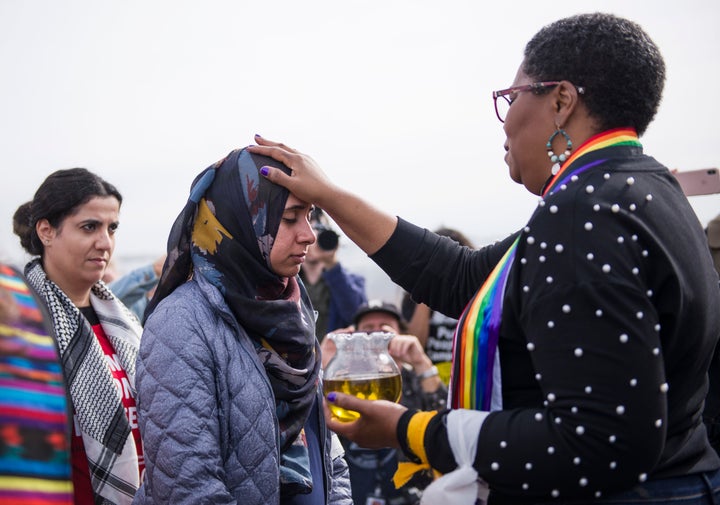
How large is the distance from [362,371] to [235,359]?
452 mm

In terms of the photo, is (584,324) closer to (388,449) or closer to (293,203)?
(293,203)

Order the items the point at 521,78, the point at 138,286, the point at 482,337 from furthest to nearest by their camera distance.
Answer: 1. the point at 138,286
2. the point at 521,78
3. the point at 482,337

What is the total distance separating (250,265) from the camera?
2.47m

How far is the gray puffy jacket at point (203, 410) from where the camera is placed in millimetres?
2084

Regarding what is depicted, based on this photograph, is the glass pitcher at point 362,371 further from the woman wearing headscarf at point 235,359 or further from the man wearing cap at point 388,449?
the man wearing cap at point 388,449

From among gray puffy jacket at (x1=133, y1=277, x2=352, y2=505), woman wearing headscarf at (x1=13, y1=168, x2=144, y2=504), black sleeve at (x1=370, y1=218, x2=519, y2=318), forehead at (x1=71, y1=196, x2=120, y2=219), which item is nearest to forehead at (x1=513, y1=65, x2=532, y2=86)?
black sleeve at (x1=370, y1=218, x2=519, y2=318)

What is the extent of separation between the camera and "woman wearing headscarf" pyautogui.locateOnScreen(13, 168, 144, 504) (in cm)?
288

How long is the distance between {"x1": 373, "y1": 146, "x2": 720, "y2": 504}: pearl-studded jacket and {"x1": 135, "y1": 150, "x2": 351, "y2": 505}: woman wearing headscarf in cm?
75

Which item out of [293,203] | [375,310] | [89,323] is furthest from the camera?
[375,310]

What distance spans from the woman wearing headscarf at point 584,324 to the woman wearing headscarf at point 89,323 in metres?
1.45

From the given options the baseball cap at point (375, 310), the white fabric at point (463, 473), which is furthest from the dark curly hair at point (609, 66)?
the baseball cap at point (375, 310)

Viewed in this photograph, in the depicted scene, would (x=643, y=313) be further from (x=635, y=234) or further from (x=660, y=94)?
(x=660, y=94)

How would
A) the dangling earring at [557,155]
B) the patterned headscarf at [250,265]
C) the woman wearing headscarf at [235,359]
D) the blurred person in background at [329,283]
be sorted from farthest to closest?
1. the blurred person in background at [329,283]
2. the patterned headscarf at [250,265]
3. the woman wearing headscarf at [235,359]
4. the dangling earring at [557,155]

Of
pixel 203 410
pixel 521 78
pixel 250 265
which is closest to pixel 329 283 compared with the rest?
pixel 250 265
